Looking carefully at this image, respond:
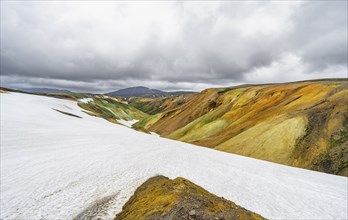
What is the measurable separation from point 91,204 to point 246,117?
58.0 metres

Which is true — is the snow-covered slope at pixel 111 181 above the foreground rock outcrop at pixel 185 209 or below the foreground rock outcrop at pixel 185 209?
below

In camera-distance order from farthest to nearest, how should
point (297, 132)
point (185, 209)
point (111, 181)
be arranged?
point (297, 132), point (111, 181), point (185, 209)

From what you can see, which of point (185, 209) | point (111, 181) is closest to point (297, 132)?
point (111, 181)

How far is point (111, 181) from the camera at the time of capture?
674 inches

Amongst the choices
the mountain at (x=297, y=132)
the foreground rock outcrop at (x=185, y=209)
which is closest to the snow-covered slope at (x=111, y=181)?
the foreground rock outcrop at (x=185, y=209)

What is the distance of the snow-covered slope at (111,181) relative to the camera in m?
13.6

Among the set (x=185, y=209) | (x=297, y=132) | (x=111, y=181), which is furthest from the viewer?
(x=297, y=132)

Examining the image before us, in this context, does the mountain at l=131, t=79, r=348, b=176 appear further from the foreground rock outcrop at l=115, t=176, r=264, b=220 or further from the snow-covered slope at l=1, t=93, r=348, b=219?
the foreground rock outcrop at l=115, t=176, r=264, b=220

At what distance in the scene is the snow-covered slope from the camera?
13.6 m

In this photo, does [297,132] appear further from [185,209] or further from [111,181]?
[185,209]

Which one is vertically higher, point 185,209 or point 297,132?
point 297,132

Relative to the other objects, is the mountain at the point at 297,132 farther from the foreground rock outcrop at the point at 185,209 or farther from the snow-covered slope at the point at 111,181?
the foreground rock outcrop at the point at 185,209

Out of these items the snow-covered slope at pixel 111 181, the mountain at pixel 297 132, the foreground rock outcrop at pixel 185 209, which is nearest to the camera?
the foreground rock outcrop at pixel 185 209

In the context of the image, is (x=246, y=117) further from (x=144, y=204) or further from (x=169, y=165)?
(x=144, y=204)
